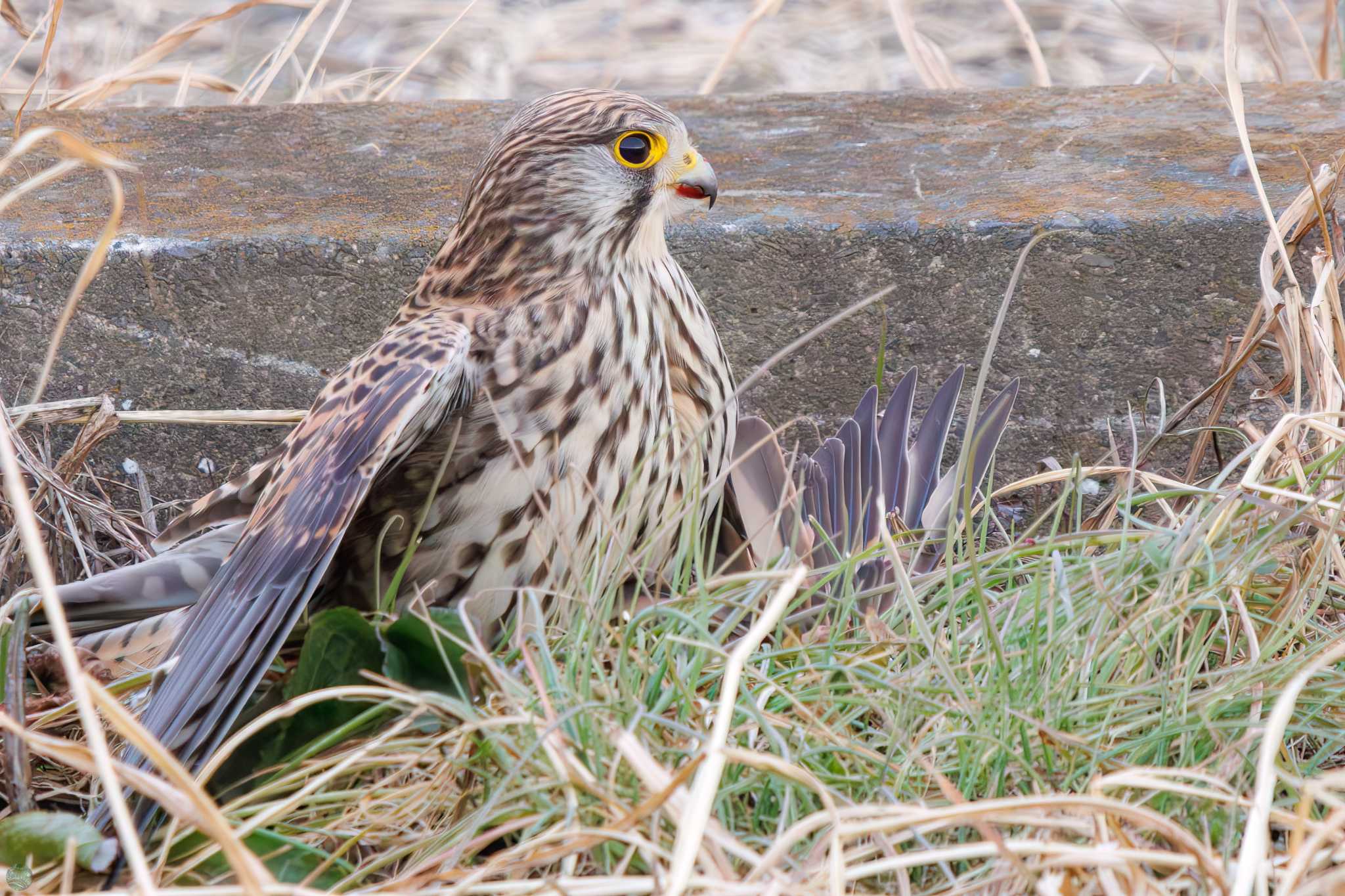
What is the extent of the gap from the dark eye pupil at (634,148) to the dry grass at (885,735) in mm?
812

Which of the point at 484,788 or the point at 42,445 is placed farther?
the point at 42,445

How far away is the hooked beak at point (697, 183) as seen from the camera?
2.45m

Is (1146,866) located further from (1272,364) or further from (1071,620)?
(1272,364)

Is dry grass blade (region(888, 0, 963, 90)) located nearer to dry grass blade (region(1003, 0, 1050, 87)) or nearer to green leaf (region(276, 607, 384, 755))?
dry grass blade (region(1003, 0, 1050, 87))

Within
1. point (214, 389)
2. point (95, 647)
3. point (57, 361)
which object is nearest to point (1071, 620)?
point (95, 647)

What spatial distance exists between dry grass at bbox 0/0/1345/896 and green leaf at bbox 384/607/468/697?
4cm

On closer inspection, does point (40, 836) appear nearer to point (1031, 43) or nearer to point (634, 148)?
point (634, 148)

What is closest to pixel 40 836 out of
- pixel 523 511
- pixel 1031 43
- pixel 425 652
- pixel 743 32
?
pixel 425 652

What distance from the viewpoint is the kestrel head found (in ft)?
8.01

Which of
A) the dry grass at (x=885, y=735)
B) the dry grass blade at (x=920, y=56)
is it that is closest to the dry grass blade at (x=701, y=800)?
the dry grass at (x=885, y=735)

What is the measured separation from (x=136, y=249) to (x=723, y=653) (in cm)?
180

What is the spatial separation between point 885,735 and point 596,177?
47.2 inches

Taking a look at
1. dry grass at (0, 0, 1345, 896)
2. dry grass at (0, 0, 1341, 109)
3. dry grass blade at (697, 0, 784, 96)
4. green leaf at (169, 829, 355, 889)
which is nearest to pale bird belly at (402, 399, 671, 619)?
dry grass at (0, 0, 1345, 896)

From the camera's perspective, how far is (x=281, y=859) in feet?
5.35
